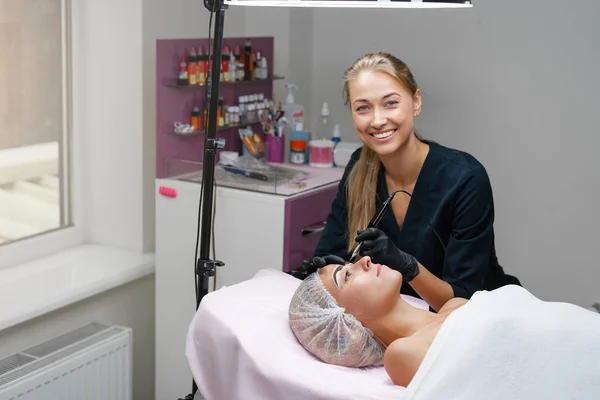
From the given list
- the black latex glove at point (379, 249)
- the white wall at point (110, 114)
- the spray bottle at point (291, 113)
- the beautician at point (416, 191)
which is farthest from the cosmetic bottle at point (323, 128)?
the black latex glove at point (379, 249)

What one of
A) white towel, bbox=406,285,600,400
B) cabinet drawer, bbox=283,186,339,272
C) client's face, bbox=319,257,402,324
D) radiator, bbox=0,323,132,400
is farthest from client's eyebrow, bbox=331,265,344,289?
radiator, bbox=0,323,132,400

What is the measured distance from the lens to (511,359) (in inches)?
54.4

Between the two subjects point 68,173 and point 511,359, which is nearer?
point 511,359

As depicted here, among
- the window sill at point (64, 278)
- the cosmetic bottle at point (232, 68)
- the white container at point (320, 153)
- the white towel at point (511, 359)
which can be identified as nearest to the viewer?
the white towel at point (511, 359)

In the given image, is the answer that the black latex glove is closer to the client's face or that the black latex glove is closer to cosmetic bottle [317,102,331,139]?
the client's face

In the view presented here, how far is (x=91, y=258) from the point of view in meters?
2.52

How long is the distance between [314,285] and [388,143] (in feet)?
1.31

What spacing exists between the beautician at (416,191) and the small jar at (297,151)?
2.44 ft

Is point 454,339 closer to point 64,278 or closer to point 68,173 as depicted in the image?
point 64,278

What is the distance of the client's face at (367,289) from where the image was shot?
1.57 m

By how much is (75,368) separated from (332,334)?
870 mm

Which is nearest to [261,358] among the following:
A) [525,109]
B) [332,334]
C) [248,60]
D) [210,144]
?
[332,334]

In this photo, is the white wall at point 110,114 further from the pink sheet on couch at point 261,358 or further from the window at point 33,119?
the pink sheet on couch at point 261,358

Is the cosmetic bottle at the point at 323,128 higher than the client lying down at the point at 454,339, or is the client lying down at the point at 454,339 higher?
the cosmetic bottle at the point at 323,128
